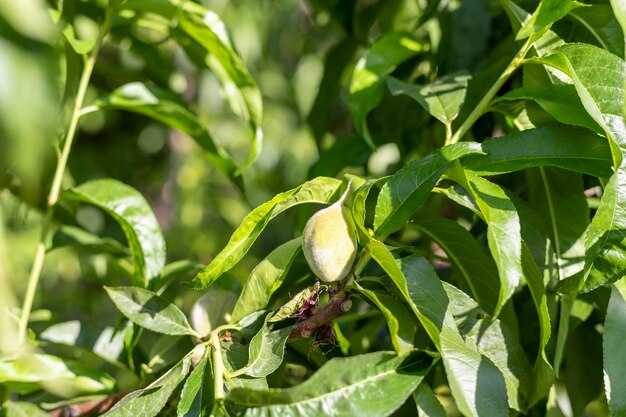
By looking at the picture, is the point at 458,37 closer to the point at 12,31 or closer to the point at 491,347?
the point at 491,347

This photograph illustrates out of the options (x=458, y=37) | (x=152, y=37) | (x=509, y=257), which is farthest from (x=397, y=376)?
(x=152, y=37)

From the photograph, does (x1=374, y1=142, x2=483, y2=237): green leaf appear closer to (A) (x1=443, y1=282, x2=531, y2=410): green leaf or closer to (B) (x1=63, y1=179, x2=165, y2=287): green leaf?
(A) (x1=443, y1=282, x2=531, y2=410): green leaf

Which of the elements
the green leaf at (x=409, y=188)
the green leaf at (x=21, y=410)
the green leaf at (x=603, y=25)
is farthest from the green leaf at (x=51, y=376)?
the green leaf at (x=603, y=25)

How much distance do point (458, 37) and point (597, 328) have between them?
355 millimetres

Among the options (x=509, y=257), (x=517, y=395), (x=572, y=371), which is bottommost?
(x=572, y=371)

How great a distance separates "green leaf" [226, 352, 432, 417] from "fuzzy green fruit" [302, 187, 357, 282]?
0.27 ft

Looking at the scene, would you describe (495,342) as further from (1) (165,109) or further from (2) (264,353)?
(1) (165,109)

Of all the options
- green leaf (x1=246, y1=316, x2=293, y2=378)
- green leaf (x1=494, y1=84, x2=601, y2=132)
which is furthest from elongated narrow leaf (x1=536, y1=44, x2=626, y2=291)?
green leaf (x1=246, y1=316, x2=293, y2=378)

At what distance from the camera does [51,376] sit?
0.69 metres

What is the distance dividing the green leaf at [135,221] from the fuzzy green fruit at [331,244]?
0.23 meters

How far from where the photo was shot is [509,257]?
0.48m

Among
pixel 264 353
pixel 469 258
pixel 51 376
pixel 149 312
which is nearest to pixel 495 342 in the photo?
pixel 469 258

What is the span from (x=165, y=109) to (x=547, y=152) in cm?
43

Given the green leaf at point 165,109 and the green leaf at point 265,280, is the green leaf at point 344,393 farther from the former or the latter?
the green leaf at point 165,109
